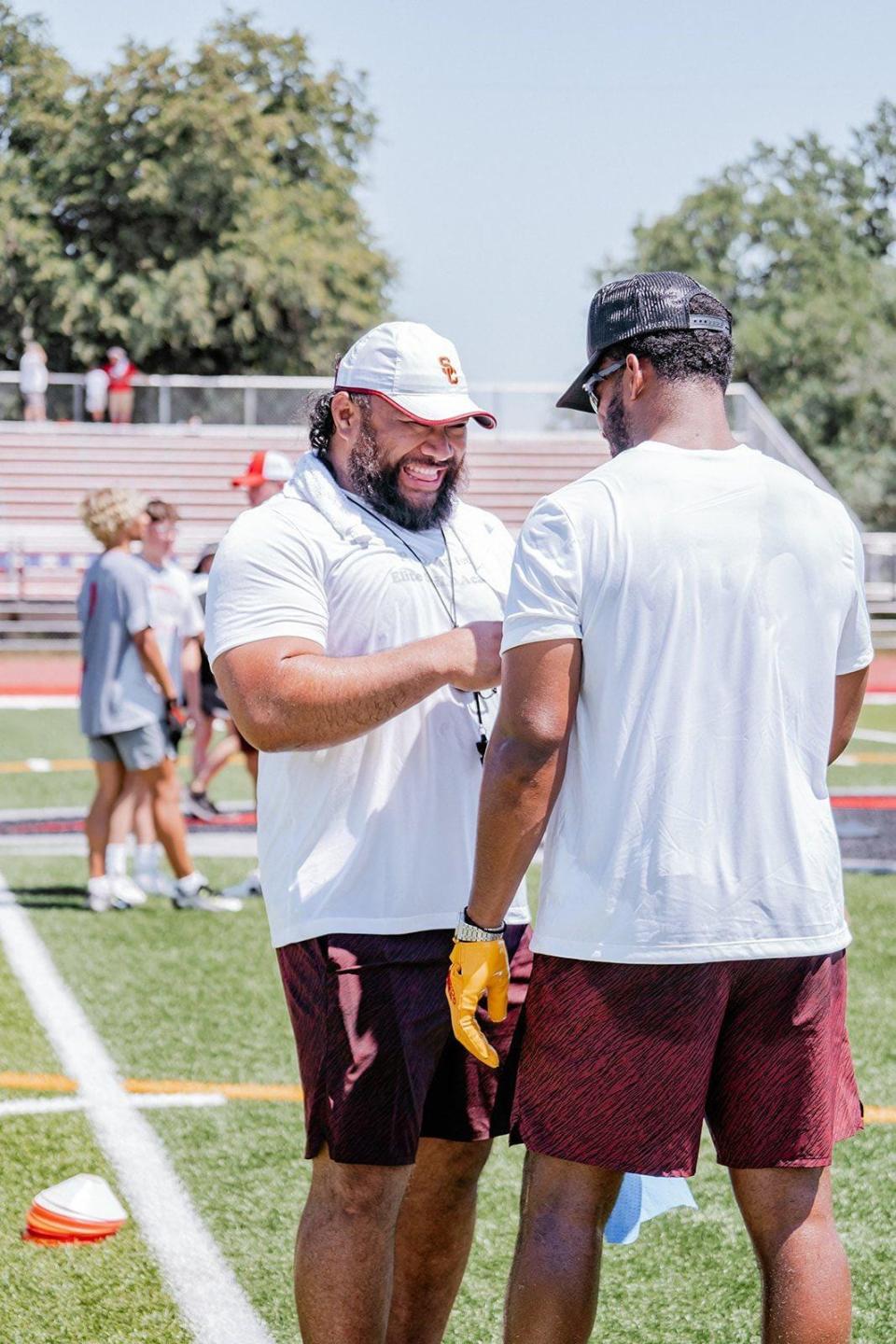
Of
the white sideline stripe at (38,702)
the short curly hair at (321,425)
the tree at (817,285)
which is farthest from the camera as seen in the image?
the tree at (817,285)

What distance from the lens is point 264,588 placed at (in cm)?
280

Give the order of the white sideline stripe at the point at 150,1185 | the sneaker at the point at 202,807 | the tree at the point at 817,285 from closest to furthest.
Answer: the white sideline stripe at the point at 150,1185, the sneaker at the point at 202,807, the tree at the point at 817,285

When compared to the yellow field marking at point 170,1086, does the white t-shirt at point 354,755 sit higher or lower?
higher

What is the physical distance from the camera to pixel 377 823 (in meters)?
2.85

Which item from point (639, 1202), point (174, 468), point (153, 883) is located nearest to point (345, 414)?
point (639, 1202)

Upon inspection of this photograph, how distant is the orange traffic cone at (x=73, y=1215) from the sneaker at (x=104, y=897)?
3921 millimetres

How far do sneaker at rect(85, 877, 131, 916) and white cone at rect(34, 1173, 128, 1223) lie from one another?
390cm

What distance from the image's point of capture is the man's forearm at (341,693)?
272 cm

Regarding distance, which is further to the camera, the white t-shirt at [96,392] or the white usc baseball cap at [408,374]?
the white t-shirt at [96,392]

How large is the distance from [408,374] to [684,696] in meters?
0.85

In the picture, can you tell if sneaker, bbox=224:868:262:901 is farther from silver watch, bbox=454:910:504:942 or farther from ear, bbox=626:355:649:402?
ear, bbox=626:355:649:402

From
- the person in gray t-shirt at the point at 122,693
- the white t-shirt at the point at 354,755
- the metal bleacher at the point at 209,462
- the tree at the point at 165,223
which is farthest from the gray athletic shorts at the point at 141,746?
the tree at the point at 165,223

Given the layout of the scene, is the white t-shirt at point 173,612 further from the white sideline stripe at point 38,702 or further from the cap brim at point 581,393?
the white sideline stripe at point 38,702

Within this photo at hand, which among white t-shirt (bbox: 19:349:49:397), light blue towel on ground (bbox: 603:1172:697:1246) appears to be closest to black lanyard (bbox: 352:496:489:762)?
light blue towel on ground (bbox: 603:1172:697:1246)
